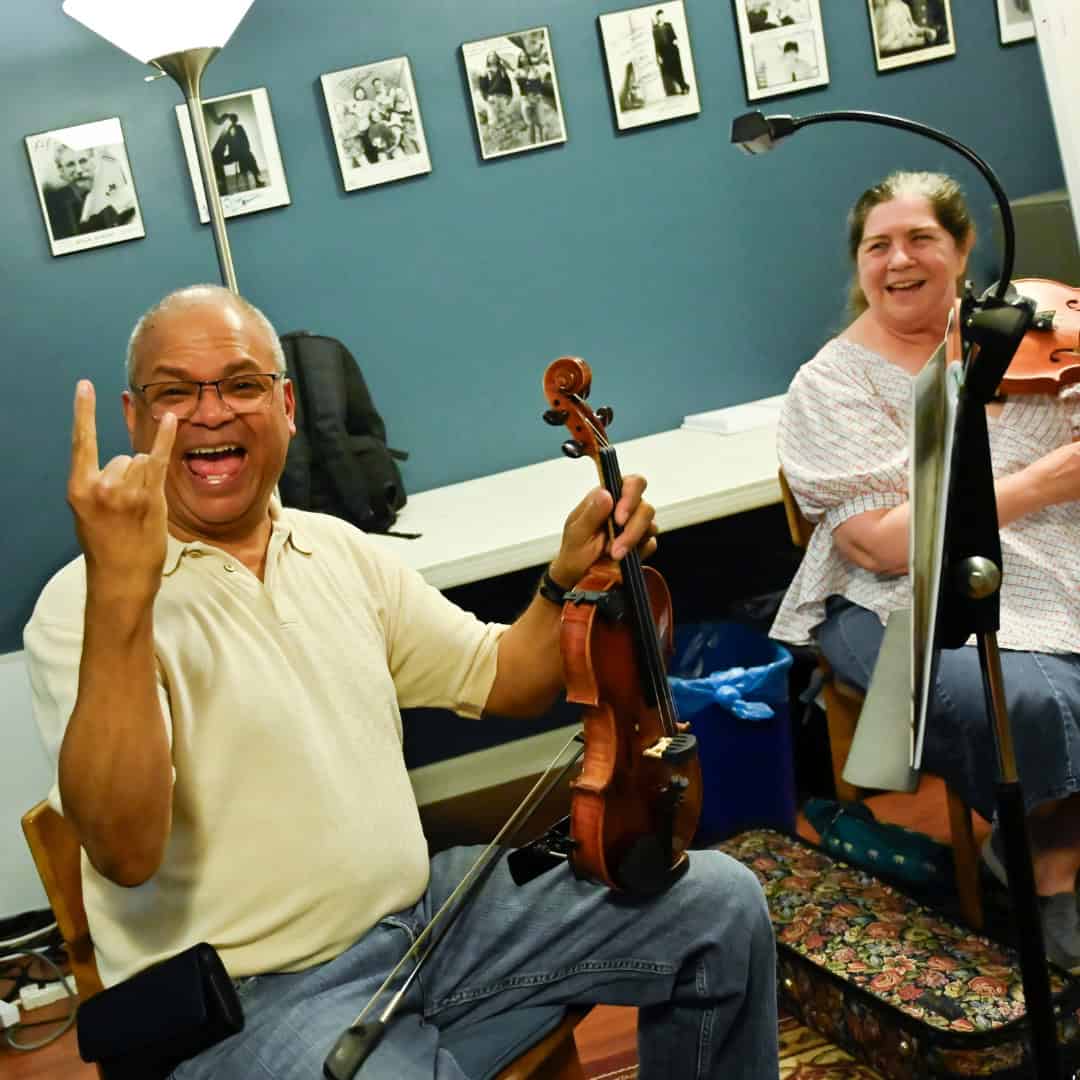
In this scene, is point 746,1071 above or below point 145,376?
below

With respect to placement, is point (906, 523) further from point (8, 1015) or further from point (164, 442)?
point (8, 1015)

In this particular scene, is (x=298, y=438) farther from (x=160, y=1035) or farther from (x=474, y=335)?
(x=160, y=1035)

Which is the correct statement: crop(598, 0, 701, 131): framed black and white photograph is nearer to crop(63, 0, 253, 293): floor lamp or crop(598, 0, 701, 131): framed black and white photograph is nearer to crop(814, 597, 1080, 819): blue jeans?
crop(63, 0, 253, 293): floor lamp

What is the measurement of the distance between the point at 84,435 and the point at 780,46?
2585mm

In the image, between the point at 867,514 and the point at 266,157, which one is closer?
the point at 867,514

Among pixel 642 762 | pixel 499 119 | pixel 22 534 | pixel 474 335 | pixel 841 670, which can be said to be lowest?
pixel 841 670

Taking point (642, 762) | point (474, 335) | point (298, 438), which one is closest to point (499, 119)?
point (474, 335)

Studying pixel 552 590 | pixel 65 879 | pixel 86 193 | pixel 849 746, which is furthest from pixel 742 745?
pixel 86 193

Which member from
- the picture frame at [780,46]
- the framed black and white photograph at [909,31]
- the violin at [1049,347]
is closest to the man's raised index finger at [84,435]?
the violin at [1049,347]

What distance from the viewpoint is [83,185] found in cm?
317

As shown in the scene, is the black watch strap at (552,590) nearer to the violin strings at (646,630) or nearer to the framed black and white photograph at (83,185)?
the violin strings at (646,630)

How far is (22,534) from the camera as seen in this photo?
128 inches

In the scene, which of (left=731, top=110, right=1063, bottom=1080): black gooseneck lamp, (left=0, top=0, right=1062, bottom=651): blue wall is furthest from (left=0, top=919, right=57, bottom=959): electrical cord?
(left=731, top=110, right=1063, bottom=1080): black gooseneck lamp

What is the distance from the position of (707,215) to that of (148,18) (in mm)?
1508
